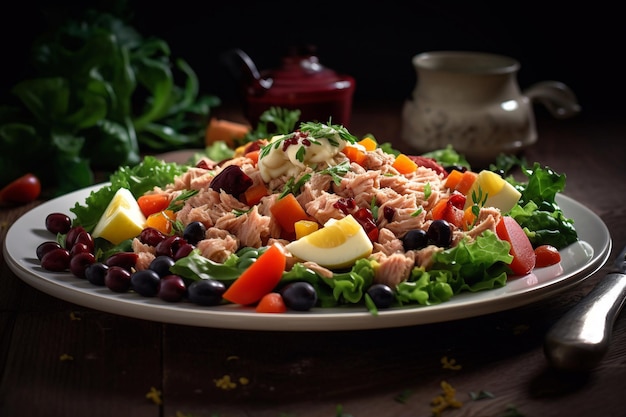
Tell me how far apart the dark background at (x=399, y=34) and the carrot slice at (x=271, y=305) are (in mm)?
5073

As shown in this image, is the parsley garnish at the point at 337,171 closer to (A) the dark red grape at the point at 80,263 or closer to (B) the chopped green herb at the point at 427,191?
(B) the chopped green herb at the point at 427,191

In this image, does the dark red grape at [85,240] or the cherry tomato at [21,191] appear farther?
the cherry tomato at [21,191]

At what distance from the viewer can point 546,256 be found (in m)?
3.49

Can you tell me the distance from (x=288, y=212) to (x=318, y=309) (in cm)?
67

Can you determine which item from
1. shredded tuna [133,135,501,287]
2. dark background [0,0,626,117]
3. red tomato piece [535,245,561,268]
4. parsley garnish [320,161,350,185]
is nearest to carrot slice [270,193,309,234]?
shredded tuna [133,135,501,287]

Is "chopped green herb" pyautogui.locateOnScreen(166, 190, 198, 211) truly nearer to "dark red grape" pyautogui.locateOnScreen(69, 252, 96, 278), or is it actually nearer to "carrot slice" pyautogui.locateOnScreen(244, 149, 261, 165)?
"carrot slice" pyautogui.locateOnScreen(244, 149, 261, 165)

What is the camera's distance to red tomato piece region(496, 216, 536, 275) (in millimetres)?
3345

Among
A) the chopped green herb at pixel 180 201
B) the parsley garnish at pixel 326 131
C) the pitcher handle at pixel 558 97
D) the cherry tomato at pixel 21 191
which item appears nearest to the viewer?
the parsley garnish at pixel 326 131

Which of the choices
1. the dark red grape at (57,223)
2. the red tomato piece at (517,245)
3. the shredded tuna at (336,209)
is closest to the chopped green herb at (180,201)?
the shredded tuna at (336,209)

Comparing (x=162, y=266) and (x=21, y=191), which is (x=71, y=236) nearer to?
(x=162, y=266)

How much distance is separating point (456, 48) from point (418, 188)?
4363 millimetres

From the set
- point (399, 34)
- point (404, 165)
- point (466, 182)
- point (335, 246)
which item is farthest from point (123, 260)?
point (399, 34)

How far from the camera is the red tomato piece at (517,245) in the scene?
334 cm

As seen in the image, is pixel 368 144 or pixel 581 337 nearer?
pixel 581 337
